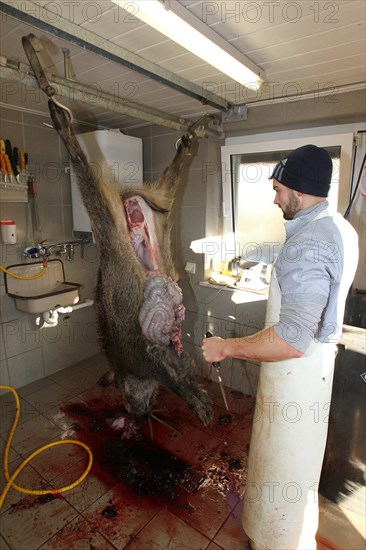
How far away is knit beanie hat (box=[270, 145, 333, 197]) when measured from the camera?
119 centimetres

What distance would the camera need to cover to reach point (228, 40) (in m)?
1.47

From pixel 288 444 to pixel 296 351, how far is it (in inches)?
Result: 21.6

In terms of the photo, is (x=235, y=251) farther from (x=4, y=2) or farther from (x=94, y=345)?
(x=4, y=2)

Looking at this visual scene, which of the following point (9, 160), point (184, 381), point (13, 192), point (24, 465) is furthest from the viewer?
point (13, 192)

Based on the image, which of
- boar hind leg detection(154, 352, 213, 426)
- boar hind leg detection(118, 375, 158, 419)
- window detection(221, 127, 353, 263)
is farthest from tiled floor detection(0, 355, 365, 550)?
window detection(221, 127, 353, 263)

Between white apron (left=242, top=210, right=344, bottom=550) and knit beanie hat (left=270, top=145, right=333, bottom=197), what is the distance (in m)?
0.37

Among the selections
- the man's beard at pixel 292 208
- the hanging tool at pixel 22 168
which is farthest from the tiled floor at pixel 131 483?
the hanging tool at pixel 22 168

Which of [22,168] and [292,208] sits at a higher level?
[22,168]

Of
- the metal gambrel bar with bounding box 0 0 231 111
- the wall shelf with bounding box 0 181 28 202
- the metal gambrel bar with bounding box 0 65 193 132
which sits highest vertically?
the metal gambrel bar with bounding box 0 0 231 111

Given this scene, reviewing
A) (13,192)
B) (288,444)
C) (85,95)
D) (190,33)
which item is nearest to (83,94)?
(85,95)

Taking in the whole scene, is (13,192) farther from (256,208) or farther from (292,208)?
(292,208)

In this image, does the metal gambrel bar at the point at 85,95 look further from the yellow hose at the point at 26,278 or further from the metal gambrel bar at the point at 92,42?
the yellow hose at the point at 26,278

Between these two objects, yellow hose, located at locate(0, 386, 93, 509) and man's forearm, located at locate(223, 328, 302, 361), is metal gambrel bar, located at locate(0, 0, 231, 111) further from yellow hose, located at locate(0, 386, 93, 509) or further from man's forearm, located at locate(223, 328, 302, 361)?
yellow hose, located at locate(0, 386, 93, 509)

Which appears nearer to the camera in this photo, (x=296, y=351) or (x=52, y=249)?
(x=296, y=351)
